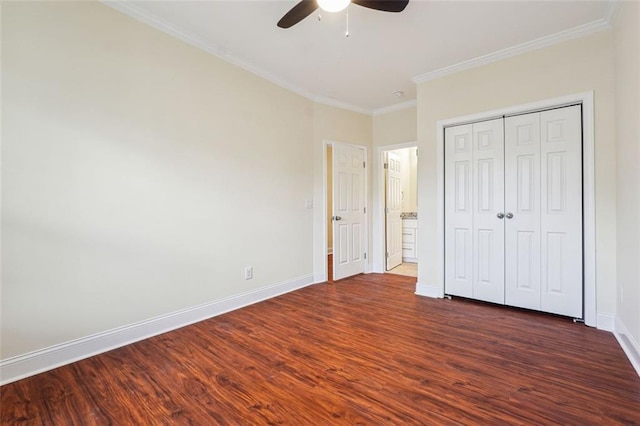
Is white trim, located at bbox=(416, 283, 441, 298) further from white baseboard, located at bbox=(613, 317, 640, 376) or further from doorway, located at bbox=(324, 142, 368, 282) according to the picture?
white baseboard, located at bbox=(613, 317, 640, 376)

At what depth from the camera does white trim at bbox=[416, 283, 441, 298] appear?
340 cm

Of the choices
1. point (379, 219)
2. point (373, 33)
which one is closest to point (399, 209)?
point (379, 219)

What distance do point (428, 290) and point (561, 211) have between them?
1576 millimetres

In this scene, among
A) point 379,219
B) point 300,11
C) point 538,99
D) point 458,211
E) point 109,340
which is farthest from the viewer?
point 379,219

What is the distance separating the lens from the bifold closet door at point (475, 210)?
119 inches

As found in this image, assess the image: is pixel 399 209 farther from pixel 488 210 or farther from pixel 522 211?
pixel 522 211

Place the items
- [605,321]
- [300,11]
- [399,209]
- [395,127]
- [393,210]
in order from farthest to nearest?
[399,209], [393,210], [395,127], [605,321], [300,11]

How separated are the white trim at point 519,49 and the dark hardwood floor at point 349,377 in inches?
104

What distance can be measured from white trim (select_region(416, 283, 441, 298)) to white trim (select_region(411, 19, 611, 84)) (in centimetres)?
252

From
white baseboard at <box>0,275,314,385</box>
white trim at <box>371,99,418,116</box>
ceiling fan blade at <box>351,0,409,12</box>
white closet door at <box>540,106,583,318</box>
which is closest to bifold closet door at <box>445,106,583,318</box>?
white closet door at <box>540,106,583,318</box>

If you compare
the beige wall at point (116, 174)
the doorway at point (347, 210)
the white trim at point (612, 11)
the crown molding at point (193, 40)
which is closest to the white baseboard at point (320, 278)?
the doorway at point (347, 210)

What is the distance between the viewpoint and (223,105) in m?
2.94

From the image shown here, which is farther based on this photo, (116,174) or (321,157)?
(321,157)

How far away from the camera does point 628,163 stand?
2.06 meters
